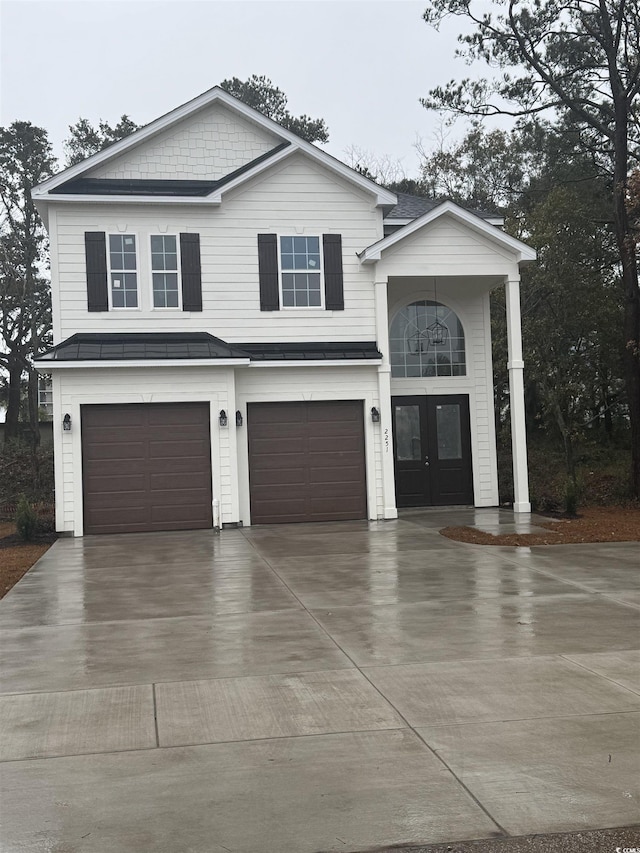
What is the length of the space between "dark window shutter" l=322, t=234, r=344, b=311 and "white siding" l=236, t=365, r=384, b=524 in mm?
1364

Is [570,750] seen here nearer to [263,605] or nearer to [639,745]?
[639,745]

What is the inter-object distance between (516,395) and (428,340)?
7.88 feet

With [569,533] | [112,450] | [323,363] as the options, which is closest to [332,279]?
[323,363]

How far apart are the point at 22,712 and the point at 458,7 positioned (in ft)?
64.2

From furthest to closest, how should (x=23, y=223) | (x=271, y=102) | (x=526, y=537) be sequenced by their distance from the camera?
(x=271, y=102) → (x=23, y=223) → (x=526, y=537)

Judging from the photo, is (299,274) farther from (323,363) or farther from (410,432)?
(410,432)

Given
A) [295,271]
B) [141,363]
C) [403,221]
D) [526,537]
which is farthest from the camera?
[403,221]

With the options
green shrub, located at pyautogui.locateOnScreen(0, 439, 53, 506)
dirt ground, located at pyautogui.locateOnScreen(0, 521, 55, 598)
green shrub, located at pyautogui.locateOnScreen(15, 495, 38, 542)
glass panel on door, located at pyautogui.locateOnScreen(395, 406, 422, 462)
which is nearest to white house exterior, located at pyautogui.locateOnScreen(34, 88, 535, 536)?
glass panel on door, located at pyautogui.locateOnScreen(395, 406, 422, 462)

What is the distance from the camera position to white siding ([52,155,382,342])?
1745 cm

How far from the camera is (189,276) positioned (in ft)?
58.4

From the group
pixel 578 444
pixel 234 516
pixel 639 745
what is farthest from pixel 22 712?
pixel 578 444

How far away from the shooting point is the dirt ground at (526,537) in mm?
13484

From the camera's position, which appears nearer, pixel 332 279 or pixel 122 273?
pixel 122 273

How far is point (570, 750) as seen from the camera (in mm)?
4793
